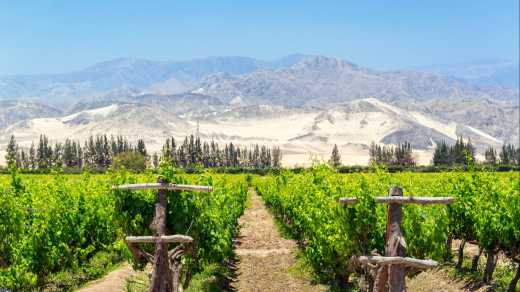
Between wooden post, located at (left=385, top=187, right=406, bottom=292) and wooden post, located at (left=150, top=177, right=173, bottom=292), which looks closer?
wooden post, located at (left=385, top=187, right=406, bottom=292)

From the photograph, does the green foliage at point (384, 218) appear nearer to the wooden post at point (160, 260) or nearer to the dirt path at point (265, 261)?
the dirt path at point (265, 261)

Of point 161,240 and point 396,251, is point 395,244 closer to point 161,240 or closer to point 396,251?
point 396,251

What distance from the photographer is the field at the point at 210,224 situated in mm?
14602

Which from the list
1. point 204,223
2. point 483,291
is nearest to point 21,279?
point 204,223

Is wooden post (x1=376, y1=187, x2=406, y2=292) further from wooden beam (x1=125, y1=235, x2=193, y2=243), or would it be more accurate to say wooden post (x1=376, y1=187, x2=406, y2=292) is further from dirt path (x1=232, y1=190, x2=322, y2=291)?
dirt path (x1=232, y1=190, x2=322, y2=291)

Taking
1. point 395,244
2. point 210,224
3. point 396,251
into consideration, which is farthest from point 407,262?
point 210,224

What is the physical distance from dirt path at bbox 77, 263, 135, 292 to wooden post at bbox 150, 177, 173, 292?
4803 millimetres

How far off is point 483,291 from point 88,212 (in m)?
12.8

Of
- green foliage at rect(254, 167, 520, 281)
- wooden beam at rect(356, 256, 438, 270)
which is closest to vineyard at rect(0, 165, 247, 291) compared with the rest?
green foliage at rect(254, 167, 520, 281)

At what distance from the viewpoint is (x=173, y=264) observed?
1482cm

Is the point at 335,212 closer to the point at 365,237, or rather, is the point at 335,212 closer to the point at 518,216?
the point at 365,237

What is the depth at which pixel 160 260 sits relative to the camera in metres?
13.5

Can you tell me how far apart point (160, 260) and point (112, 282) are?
6.38 m

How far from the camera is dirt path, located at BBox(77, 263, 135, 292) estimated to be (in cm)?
1820
